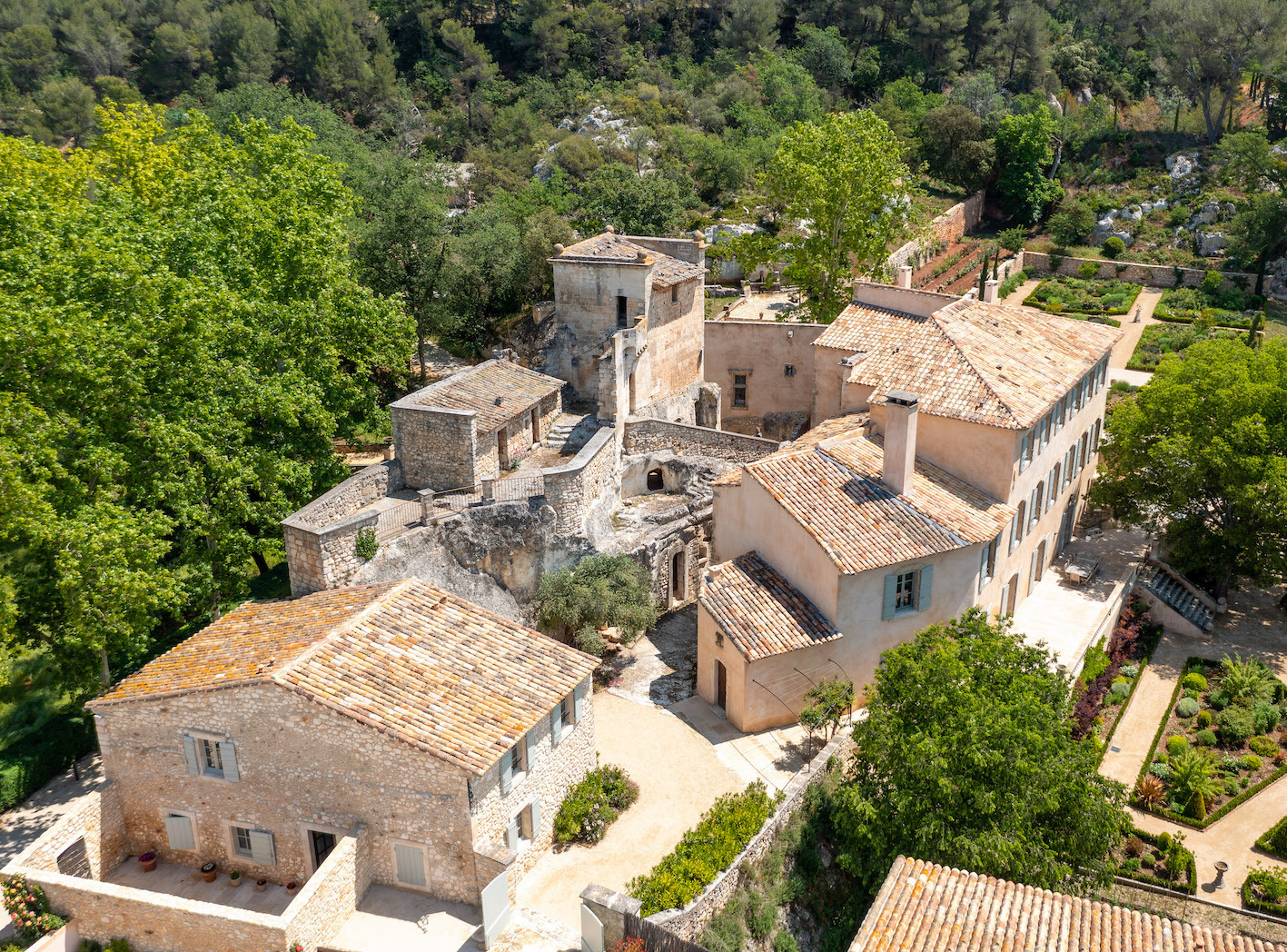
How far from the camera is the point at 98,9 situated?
9656 cm

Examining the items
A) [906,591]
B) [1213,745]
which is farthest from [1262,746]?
[906,591]

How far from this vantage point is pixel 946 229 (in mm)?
78688

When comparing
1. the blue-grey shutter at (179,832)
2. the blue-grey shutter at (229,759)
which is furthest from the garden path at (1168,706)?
the blue-grey shutter at (179,832)

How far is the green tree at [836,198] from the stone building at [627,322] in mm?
10502

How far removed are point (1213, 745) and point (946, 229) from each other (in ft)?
173

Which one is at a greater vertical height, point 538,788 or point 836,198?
point 836,198

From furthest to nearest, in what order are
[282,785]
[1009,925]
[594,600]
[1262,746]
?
[1262,746] < [594,600] < [282,785] < [1009,925]

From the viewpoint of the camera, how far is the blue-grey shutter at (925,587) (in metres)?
30.1

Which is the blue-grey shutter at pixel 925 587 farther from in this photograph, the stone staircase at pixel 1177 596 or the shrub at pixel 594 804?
the stone staircase at pixel 1177 596

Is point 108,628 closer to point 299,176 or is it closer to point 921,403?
point 299,176

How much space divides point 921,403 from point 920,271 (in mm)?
41840

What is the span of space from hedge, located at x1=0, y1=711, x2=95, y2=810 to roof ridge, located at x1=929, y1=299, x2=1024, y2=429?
2719cm

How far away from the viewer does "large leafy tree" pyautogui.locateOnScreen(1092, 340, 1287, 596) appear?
37281 millimetres

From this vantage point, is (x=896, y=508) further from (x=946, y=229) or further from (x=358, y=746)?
(x=946, y=229)
